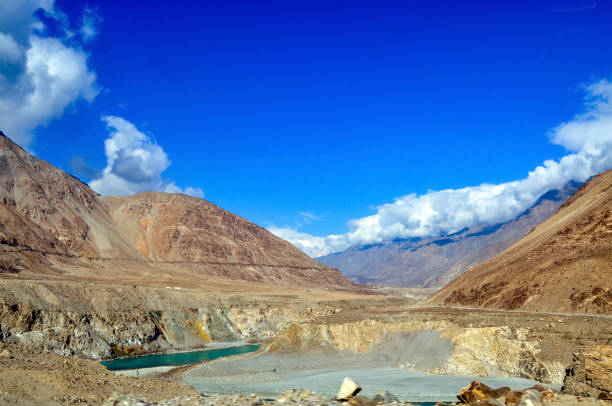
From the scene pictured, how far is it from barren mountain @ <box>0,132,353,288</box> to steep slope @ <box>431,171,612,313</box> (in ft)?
255

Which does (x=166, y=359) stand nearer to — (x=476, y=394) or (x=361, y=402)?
(x=361, y=402)

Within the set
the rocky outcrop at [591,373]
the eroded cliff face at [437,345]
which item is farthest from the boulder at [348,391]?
the eroded cliff face at [437,345]

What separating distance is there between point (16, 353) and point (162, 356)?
40.0m

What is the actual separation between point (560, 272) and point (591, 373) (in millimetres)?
46961

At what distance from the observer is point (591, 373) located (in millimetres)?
19516

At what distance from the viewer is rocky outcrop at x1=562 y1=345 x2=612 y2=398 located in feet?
62.3

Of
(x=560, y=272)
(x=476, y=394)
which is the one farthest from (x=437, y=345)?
(x=476, y=394)

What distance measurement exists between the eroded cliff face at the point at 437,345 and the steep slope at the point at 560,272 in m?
18.7

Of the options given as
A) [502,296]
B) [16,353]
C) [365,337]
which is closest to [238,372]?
[365,337]

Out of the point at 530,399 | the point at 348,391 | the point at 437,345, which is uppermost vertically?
the point at 348,391

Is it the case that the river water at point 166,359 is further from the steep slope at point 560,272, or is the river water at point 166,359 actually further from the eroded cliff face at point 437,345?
the steep slope at point 560,272

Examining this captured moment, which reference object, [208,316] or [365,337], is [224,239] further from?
[365,337]

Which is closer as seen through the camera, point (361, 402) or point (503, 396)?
point (361, 402)

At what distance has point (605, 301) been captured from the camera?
51.2 meters
